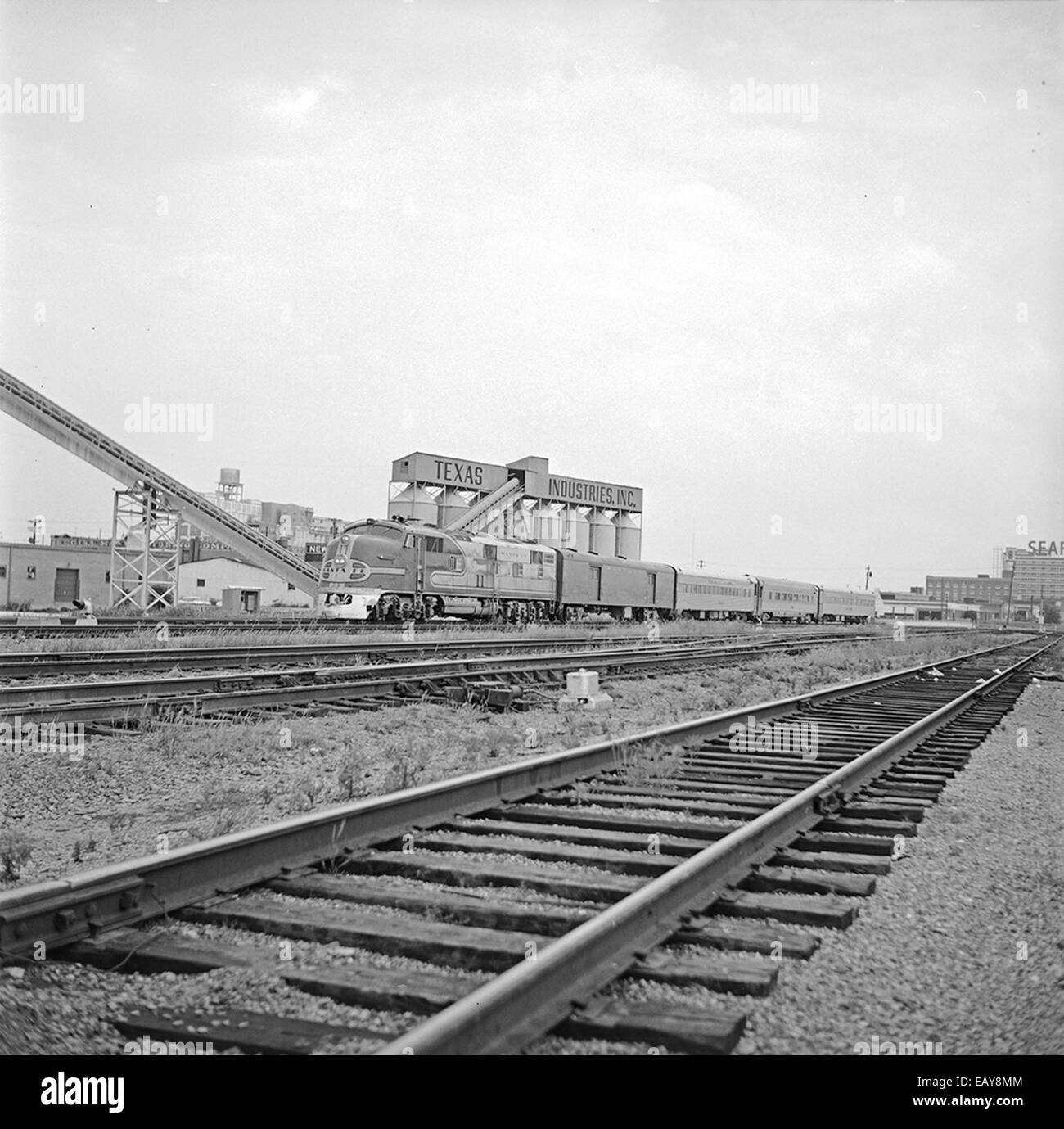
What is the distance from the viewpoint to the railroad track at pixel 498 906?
116 inches

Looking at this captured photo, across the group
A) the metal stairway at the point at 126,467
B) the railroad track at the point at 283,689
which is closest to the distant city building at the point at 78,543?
the metal stairway at the point at 126,467

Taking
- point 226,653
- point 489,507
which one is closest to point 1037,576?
point 489,507

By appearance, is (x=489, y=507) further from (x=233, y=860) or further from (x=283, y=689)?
(x=233, y=860)

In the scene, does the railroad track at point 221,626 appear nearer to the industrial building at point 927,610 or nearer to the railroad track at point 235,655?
the railroad track at point 235,655

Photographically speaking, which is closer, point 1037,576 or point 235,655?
point 235,655

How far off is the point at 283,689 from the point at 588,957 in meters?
7.94

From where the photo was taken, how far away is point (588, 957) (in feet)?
10.7

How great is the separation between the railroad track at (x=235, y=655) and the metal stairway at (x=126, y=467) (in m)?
14.4

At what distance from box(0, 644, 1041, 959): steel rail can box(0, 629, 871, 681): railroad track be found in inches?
304

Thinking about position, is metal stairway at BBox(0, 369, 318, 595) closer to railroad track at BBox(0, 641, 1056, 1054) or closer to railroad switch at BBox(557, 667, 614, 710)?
railroad switch at BBox(557, 667, 614, 710)

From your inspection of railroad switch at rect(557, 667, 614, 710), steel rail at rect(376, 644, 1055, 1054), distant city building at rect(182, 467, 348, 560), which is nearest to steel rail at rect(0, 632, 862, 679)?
railroad switch at rect(557, 667, 614, 710)
